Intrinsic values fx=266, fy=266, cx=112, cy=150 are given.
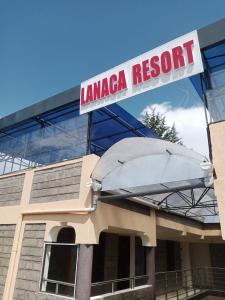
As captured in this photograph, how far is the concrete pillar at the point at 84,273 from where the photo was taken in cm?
567

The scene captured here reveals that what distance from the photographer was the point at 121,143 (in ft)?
Result: 21.1

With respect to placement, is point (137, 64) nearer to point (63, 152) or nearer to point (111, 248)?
point (63, 152)

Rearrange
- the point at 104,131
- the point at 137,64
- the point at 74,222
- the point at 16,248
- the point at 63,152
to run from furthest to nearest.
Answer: the point at 104,131 → the point at 63,152 → the point at 16,248 → the point at 137,64 → the point at 74,222

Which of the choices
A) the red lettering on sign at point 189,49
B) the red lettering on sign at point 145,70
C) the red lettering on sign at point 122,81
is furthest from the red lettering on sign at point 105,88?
the red lettering on sign at point 189,49

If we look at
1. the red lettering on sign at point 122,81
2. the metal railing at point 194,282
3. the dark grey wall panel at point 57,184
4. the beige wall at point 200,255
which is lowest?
the metal railing at point 194,282

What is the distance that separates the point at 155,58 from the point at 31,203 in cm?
523

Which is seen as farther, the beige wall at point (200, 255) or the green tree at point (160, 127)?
the green tree at point (160, 127)

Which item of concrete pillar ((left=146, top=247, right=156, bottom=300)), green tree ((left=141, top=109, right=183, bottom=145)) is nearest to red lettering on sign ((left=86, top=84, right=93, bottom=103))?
concrete pillar ((left=146, top=247, right=156, bottom=300))

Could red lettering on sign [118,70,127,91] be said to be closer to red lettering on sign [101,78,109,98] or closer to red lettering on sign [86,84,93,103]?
red lettering on sign [101,78,109,98]

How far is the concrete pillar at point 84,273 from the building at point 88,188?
0.06 feet

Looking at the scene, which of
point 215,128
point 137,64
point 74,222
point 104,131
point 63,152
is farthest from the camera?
point 104,131

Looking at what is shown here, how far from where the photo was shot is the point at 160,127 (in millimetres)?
31562

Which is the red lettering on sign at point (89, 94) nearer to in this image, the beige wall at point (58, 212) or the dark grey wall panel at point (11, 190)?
the beige wall at point (58, 212)

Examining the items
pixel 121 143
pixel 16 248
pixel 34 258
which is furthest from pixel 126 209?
pixel 16 248
